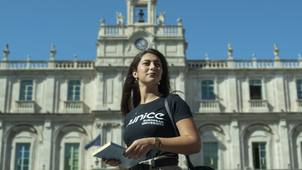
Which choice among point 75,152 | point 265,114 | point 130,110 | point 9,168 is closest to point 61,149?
point 75,152

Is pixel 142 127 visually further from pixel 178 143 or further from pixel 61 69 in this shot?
pixel 61 69

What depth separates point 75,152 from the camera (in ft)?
111

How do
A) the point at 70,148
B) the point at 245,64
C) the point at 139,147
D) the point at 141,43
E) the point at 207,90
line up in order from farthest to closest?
the point at 245,64 → the point at 207,90 → the point at 141,43 → the point at 70,148 → the point at 139,147

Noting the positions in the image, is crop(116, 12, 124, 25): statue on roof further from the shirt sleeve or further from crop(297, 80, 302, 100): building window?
the shirt sleeve

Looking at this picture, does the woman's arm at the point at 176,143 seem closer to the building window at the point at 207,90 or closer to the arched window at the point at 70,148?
the arched window at the point at 70,148

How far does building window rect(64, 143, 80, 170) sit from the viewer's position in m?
33.7

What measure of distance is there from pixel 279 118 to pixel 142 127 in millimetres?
31166

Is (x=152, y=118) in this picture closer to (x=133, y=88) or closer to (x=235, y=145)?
(x=133, y=88)

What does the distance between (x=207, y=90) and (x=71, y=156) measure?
10.3m

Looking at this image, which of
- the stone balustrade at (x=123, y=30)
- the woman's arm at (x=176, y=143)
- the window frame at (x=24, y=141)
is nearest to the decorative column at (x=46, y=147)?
the window frame at (x=24, y=141)

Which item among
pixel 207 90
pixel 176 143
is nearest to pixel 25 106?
pixel 207 90

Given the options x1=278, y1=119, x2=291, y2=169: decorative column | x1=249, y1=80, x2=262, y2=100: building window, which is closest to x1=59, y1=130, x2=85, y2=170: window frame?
x1=249, y1=80, x2=262, y2=100: building window

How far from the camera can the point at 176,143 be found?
3924 mm

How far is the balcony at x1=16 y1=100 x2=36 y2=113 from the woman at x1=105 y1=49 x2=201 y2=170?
3077 cm
